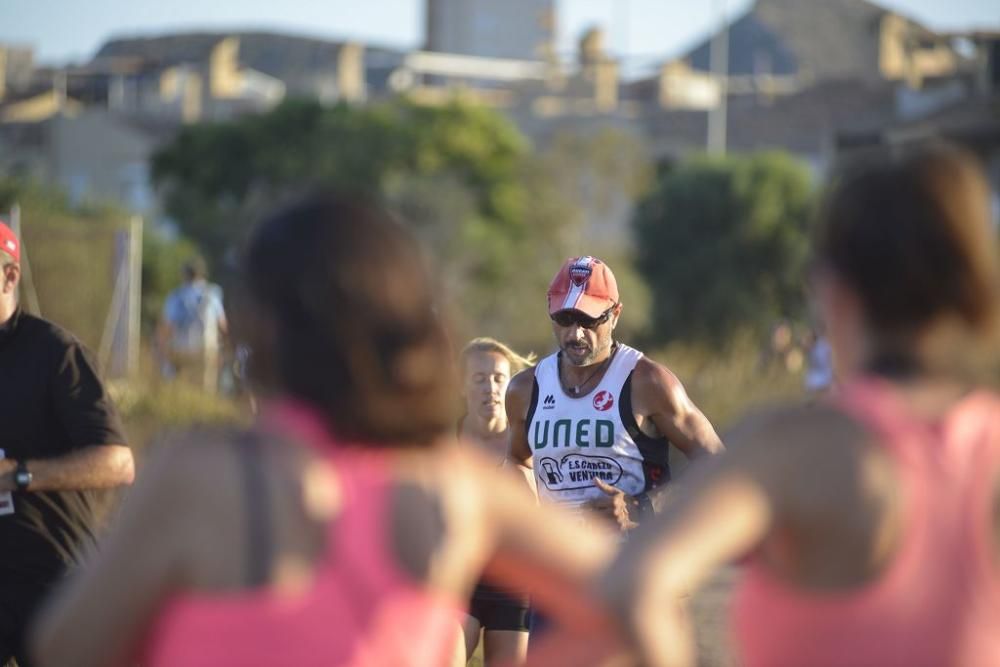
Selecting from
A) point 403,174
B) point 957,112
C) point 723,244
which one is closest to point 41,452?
point 723,244

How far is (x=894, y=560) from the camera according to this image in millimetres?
2410

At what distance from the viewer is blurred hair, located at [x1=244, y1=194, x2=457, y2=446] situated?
8.12 feet

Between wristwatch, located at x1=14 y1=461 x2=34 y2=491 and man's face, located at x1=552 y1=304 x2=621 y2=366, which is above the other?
man's face, located at x1=552 y1=304 x2=621 y2=366

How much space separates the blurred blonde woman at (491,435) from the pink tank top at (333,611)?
14.3 feet

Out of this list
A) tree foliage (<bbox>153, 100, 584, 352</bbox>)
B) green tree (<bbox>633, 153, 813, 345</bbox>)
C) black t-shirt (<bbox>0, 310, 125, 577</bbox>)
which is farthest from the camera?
tree foliage (<bbox>153, 100, 584, 352</bbox>)

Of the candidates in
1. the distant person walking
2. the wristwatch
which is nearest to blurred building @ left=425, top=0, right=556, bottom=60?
the distant person walking

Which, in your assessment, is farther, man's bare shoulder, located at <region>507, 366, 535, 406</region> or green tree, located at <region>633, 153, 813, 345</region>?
green tree, located at <region>633, 153, 813, 345</region>

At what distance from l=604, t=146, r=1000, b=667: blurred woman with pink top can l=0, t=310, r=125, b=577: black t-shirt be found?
3.10 m

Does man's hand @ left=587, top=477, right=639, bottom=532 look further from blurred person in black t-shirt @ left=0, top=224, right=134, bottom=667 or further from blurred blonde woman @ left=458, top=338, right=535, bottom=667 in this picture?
blurred person in black t-shirt @ left=0, top=224, right=134, bottom=667

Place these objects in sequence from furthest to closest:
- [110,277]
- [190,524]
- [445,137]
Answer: [445,137] → [110,277] → [190,524]

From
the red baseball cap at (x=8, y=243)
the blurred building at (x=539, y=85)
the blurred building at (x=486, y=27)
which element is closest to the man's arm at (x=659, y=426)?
the red baseball cap at (x=8, y=243)

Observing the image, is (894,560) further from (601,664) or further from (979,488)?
(601,664)

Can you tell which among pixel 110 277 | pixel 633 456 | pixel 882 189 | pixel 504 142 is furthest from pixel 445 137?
pixel 882 189

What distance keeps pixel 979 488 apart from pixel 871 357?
246mm
